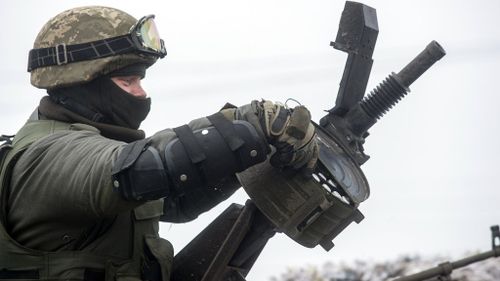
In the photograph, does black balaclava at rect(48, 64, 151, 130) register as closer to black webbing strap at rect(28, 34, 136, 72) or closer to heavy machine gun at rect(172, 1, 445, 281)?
black webbing strap at rect(28, 34, 136, 72)

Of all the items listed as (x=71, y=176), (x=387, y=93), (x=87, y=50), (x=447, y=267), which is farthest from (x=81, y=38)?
(x=447, y=267)

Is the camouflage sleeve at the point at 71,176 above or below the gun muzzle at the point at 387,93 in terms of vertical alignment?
below

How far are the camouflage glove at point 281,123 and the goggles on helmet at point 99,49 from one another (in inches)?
24.4

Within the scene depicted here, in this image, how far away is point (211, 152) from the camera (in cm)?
377

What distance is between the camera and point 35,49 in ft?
14.6

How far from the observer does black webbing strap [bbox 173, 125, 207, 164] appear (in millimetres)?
3721

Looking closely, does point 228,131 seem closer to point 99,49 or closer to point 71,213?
point 71,213

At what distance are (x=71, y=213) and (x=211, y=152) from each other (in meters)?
0.59

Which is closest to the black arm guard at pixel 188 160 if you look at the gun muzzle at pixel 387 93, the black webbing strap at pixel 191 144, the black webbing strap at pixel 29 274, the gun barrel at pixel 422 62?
the black webbing strap at pixel 191 144

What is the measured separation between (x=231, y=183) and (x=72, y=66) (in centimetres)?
92

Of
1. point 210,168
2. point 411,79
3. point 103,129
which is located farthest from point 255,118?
point 411,79

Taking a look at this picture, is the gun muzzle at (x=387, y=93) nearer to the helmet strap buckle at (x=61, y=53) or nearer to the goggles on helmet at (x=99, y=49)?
the goggles on helmet at (x=99, y=49)

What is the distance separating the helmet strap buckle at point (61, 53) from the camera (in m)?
4.35

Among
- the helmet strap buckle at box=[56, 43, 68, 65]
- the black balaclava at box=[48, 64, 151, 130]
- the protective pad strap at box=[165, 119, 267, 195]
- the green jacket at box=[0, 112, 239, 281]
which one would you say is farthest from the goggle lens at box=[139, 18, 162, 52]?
the protective pad strap at box=[165, 119, 267, 195]
